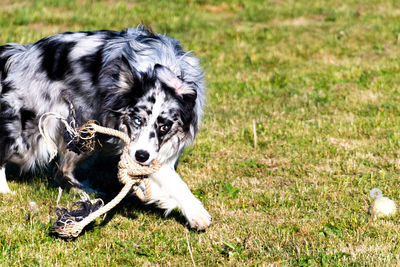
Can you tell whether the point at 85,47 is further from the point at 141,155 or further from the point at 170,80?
the point at 141,155

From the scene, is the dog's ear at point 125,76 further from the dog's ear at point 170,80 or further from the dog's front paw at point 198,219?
the dog's front paw at point 198,219

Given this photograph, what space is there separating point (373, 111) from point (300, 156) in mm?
1958

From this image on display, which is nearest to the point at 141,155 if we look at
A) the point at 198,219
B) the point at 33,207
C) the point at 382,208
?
the point at 198,219

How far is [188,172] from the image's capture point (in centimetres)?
562

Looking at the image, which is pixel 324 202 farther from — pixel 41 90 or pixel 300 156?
pixel 41 90

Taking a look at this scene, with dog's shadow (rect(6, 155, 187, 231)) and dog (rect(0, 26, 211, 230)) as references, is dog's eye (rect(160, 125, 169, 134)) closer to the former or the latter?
dog (rect(0, 26, 211, 230))

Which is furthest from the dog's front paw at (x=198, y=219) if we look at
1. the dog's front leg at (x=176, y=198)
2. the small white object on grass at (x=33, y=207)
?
the small white object on grass at (x=33, y=207)

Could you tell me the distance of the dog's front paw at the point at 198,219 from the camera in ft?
14.0

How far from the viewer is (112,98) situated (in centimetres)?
414

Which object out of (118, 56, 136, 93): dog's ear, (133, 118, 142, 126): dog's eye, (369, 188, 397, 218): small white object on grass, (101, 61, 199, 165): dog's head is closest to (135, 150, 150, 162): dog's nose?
(101, 61, 199, 165): dog's head

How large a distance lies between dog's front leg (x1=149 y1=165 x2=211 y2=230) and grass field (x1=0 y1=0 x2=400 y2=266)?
13cm

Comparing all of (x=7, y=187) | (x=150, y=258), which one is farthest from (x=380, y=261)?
(x=7, y=187)

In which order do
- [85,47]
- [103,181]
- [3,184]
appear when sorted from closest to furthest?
[85,47]
[3,184]
[103,181]

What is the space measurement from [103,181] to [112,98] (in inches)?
65.2
